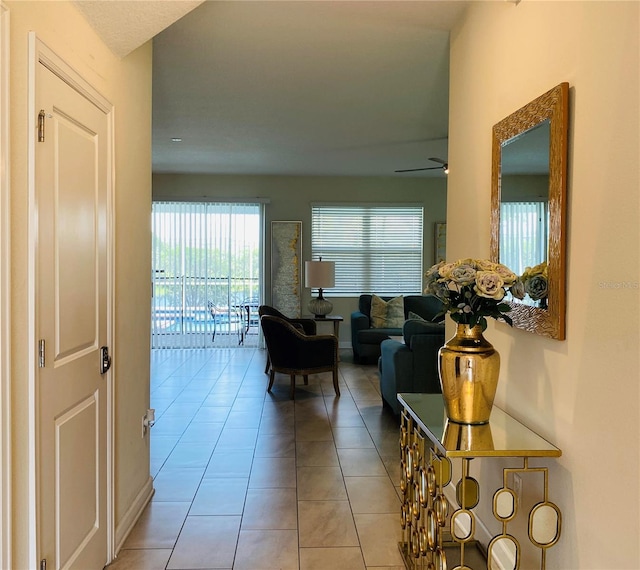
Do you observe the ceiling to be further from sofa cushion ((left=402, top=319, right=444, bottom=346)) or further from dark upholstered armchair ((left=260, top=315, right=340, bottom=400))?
dark upholstered armchair ((left=260, top=315, right=340, bottom=400))

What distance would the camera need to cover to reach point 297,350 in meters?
5.72

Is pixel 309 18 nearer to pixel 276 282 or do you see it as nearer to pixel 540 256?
pixel 540 256

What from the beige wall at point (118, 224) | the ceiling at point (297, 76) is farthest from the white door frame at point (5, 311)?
the ceiling at point (297, 76)

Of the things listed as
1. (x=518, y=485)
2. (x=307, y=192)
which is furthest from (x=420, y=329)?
(x=307, y=192)

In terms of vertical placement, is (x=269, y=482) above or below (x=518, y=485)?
below

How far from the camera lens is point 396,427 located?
4676 millimetres

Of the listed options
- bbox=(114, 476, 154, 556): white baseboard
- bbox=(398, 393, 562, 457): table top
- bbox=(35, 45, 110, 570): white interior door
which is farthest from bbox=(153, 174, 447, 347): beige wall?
bbox=(398, 393, 562, 457): table top

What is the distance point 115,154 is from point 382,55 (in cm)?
204

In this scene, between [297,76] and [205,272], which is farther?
[205,272]

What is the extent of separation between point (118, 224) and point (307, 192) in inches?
258

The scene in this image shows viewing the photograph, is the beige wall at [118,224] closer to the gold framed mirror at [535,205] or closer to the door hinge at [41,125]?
the door hinge at [41,125]

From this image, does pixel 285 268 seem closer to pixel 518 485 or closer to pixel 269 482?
pixel 269 482

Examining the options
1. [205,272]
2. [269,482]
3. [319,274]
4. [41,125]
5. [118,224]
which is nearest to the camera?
[41,125]

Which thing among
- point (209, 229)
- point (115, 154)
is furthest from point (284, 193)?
point (115, 154)
